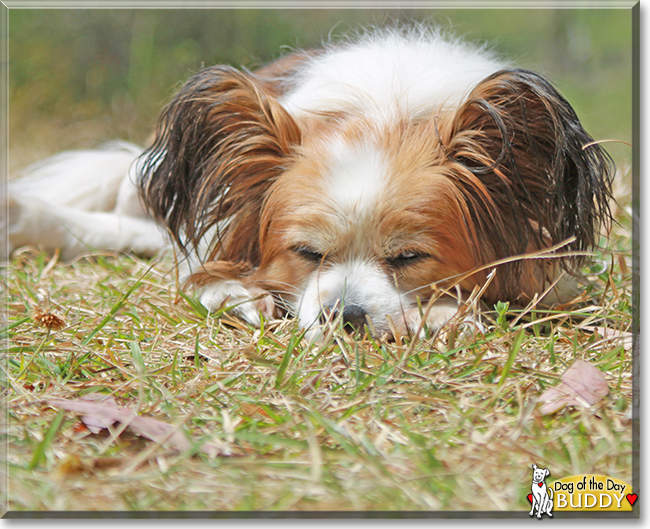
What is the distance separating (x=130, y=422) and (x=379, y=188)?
1199 mm

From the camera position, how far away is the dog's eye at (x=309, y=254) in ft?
7.96

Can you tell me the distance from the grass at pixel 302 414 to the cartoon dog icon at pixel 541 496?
22 mm

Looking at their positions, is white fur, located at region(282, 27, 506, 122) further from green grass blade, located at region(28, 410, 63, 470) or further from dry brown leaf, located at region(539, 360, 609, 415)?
green grass blade, located at region(28, 410, 63, 470)

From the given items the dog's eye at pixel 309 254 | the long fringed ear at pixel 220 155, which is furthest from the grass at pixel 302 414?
the long fringed ear at pixel 220 155

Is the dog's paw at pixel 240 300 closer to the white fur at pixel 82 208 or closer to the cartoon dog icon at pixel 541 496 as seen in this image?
the white fur at pixel 82 208

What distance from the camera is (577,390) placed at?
172cm

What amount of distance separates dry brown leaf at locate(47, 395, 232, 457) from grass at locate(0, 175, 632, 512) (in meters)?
0.02

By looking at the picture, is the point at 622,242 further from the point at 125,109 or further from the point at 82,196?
the point at 125,109

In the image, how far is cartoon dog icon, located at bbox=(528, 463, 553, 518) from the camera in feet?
4.41

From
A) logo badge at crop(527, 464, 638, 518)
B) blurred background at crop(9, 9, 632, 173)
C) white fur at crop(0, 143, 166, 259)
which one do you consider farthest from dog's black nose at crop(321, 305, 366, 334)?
blurred background at crop(9, 9, 632, 173)

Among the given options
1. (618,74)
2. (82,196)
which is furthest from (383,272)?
(618,74)

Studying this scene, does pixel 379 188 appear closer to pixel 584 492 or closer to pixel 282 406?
pixel 282 406

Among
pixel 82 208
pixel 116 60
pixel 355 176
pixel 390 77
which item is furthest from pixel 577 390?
pixel 116 60

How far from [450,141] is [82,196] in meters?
2.72
